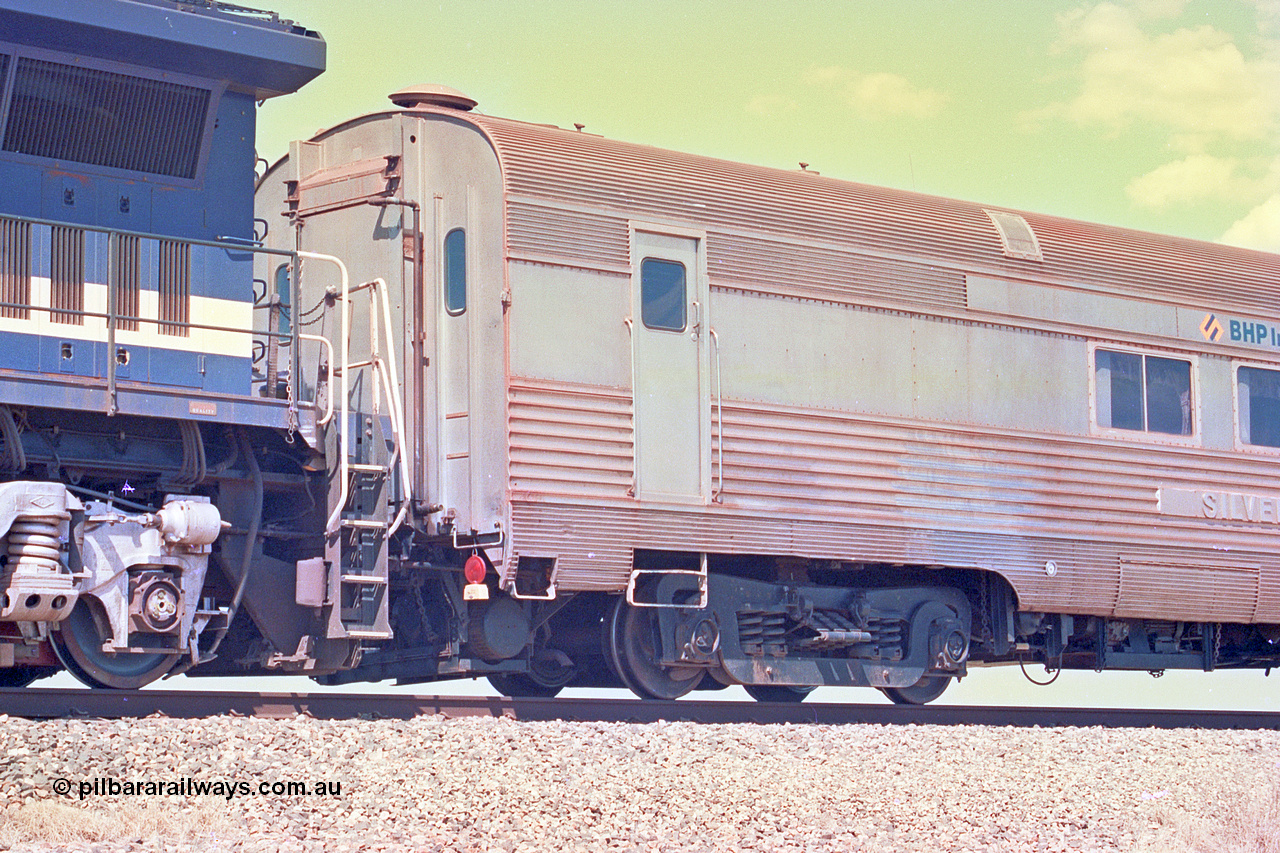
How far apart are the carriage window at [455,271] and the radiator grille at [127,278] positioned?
227cm

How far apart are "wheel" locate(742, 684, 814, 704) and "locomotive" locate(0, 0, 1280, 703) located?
0.07 metres

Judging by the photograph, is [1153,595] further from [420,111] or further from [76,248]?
[76,248]

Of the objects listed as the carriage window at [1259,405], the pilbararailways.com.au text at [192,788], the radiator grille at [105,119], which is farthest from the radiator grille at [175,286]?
the carriage window at [1259,405]

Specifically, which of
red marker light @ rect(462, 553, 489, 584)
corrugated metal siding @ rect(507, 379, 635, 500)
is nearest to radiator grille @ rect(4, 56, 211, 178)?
corrugated metal siding @ rect(507, 379, 635, 500)

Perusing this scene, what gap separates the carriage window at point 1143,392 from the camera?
1385 cm

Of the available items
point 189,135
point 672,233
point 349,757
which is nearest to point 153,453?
point 189,135

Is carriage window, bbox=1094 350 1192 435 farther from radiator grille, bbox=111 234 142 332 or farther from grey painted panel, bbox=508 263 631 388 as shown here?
radiator grille, bbox=111 234 142 332

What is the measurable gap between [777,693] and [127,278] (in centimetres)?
662

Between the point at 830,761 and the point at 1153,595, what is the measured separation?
545cm

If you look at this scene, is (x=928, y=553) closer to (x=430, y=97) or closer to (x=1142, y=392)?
(x=1142, y=392)

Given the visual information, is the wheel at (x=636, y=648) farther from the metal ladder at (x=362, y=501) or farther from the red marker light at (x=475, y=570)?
the metal ladder at (x=362, y=501)

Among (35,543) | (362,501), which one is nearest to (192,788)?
(35,543)

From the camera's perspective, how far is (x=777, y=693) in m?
13.7

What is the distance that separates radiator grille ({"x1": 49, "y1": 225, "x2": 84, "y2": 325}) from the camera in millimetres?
9719
